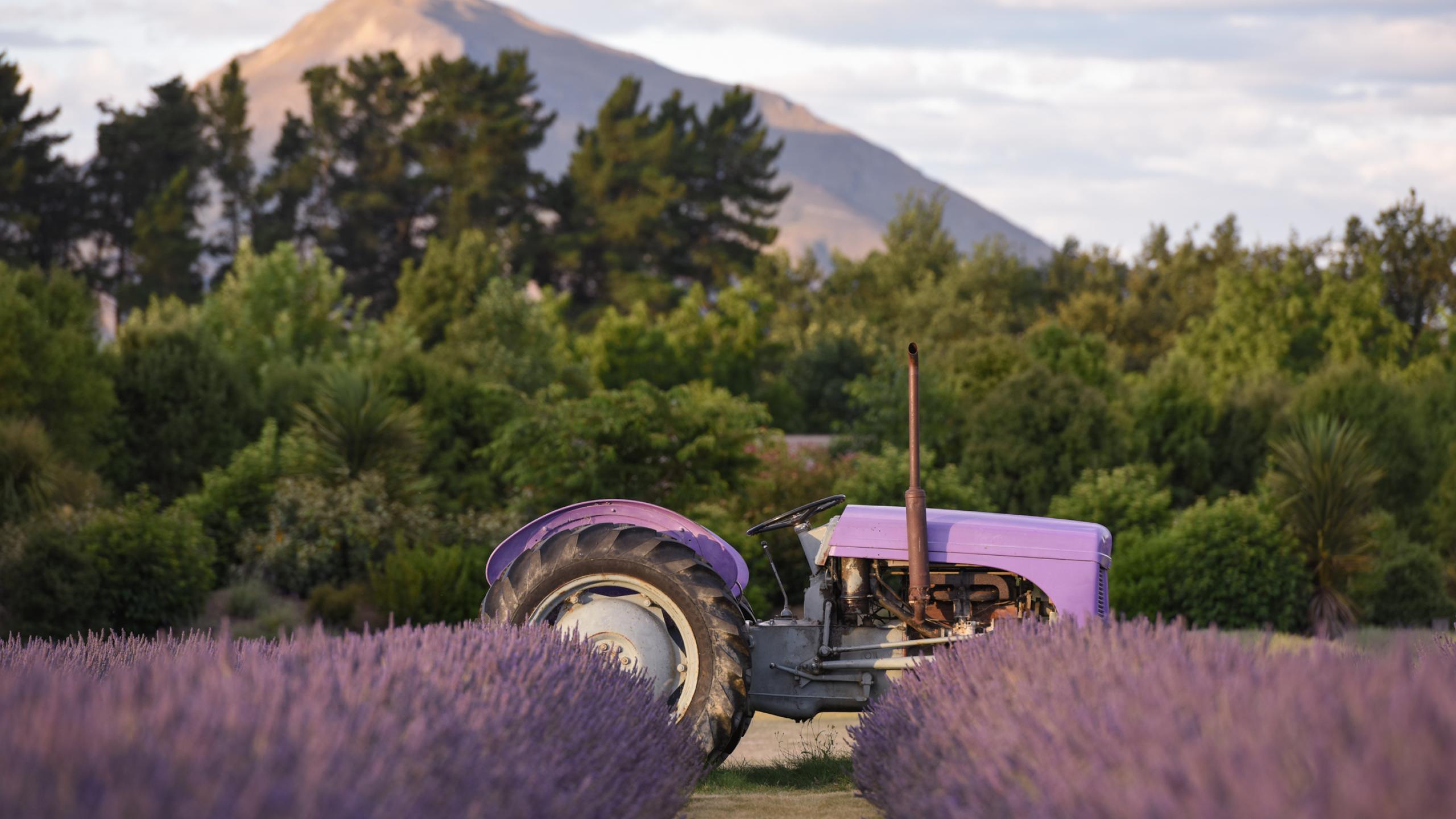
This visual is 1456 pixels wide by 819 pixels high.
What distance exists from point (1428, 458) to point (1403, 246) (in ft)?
70.3

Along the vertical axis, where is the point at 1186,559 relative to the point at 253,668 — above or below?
below

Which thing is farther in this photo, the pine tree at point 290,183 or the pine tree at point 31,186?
the pine tree at point 290,183

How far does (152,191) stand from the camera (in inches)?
1873

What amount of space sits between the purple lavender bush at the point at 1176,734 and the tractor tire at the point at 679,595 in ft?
4.34

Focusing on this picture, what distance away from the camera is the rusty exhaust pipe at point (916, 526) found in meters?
6.23

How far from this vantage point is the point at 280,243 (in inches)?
1460

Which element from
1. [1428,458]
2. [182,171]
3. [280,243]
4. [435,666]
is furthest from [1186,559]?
[182,171]

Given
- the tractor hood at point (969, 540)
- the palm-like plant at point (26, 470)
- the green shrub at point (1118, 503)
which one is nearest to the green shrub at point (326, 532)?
the palm-like plant at point (26, 470)

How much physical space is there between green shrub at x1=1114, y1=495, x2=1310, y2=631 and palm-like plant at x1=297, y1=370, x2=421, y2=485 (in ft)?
27.0

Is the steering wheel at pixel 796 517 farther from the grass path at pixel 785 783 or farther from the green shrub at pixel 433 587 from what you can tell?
the green shrub at pixel 433 587

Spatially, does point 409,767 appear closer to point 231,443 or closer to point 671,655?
point 671,655

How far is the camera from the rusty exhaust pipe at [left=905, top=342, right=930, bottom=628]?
6.23m

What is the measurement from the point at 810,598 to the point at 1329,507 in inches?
426

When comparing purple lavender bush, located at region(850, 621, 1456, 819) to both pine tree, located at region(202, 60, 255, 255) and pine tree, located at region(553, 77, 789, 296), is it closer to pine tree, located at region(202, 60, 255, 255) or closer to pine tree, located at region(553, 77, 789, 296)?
pine tree, located at region(553, 77, 789, 296)
